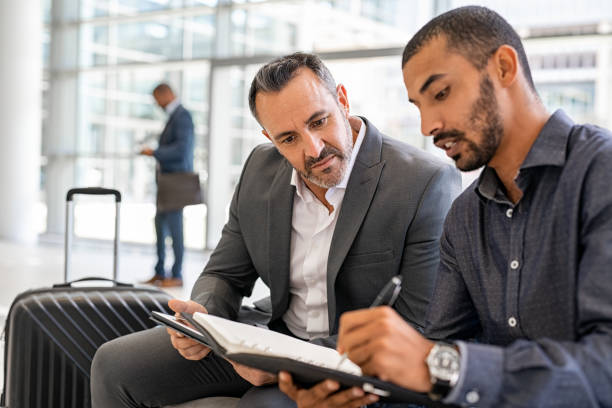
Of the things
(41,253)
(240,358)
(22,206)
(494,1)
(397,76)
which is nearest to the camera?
(240,358)

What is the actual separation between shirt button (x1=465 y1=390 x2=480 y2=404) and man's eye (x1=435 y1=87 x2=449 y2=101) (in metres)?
0.57

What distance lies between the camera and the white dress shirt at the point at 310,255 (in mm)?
2078

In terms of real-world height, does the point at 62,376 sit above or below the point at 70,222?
below

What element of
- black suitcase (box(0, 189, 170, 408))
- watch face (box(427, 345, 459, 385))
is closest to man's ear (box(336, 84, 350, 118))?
black suitcase (box(0, 189, 170, 408))

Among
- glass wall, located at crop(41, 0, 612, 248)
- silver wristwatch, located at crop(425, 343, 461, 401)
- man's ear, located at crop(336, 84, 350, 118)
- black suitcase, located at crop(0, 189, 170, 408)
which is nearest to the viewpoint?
silver wristwatch, located at crop(425, 343, 461, 401)

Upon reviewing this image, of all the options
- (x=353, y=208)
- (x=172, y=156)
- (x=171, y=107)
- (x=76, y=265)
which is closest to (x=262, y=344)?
(x=353, y=208)

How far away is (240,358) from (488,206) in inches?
24.9

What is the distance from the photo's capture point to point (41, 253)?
8992 millimetres

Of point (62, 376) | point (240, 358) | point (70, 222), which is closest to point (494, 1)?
point (70, 222)

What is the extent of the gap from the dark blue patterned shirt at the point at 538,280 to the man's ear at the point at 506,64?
0.42ft

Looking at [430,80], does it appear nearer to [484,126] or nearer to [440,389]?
[484,126]

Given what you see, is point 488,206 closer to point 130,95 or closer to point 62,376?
point 62,376

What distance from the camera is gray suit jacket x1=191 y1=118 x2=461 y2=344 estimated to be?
1974mm

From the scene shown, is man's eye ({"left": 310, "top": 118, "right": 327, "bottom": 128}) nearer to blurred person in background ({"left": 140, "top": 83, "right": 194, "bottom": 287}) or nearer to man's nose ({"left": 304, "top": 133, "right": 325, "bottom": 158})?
man's nose ({"left": 304, "top": 133, "right": 325, "bottom": 158})
